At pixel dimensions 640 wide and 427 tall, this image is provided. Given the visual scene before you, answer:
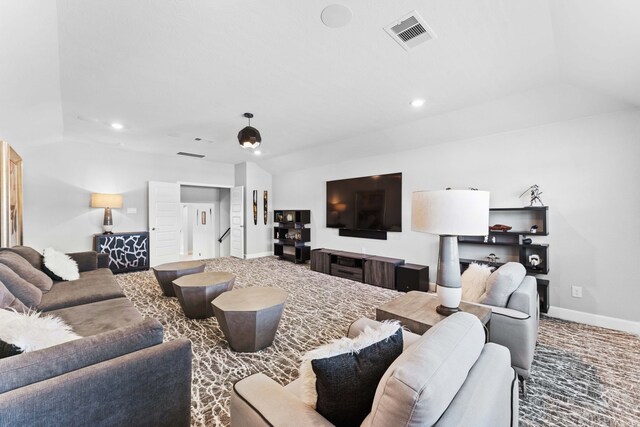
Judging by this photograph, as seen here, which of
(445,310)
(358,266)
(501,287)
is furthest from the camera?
(358,266)

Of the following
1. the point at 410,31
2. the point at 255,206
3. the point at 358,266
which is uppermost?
the point at 410,31

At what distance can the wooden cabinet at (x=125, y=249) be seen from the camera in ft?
17.6

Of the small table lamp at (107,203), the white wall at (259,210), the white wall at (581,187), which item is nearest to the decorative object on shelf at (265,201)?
the white wall at (259,210)

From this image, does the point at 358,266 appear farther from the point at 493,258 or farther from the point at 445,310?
the point at 445,310

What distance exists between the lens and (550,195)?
3.40 metres

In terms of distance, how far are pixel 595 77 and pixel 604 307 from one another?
8.40 feet

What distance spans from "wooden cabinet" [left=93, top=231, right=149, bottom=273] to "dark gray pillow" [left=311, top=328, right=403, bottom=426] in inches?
236

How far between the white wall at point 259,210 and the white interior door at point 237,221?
0.13 m

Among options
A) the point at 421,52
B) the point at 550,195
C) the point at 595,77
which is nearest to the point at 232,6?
the point at 421,52

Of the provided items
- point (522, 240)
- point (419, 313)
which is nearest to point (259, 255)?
point (522, 240)

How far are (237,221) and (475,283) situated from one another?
6315 millimetres

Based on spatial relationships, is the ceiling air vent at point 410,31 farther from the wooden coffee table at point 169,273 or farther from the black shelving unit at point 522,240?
the wooden coffee table at point 169,273

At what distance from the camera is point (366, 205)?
5477 mm

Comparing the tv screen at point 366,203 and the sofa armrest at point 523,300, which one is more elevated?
the tv screen at point 366,203
